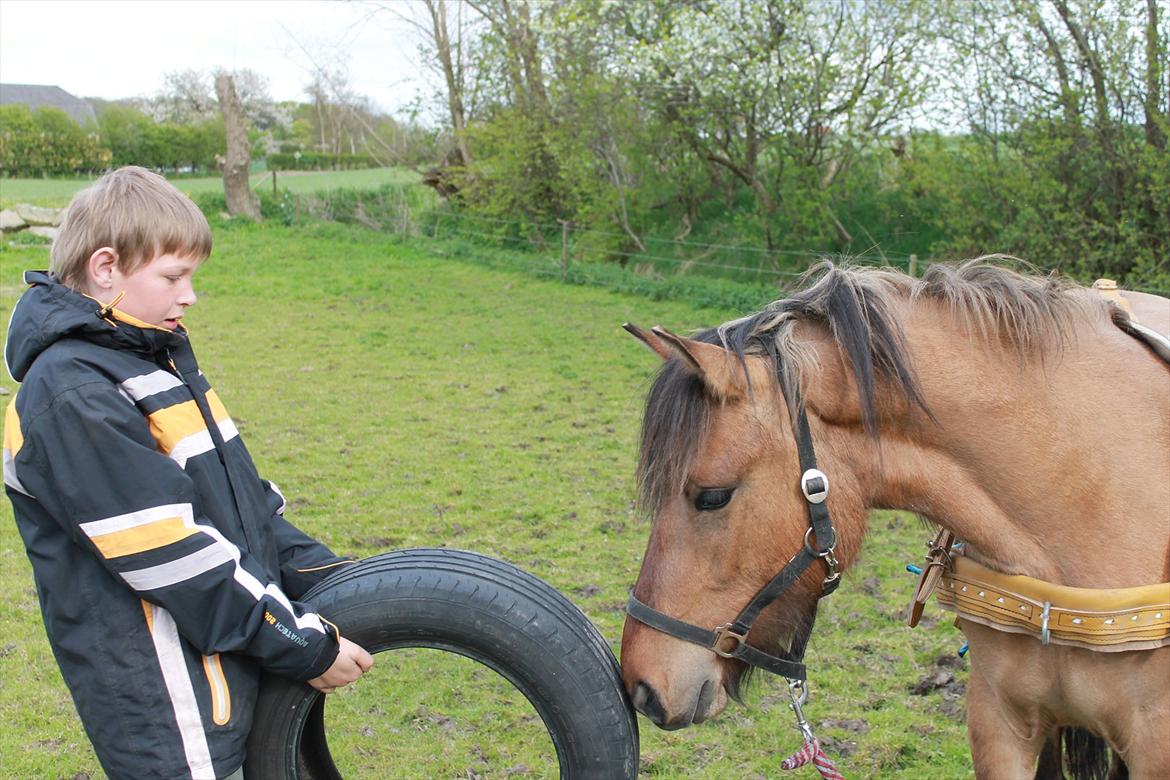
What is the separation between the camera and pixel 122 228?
1875mm

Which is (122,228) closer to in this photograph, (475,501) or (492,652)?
(492,652)

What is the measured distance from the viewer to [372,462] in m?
6.72

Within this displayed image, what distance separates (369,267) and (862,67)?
8.07m

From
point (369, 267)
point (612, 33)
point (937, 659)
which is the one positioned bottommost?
point (937, 659)

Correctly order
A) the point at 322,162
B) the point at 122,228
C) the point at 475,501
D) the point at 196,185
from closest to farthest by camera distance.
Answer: the point at 122,228, the point at 475,501, the point at 196,185, the point at 322,162

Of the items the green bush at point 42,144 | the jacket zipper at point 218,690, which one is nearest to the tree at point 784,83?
the jacket zipper at point 218,690

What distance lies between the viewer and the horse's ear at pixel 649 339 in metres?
1.84

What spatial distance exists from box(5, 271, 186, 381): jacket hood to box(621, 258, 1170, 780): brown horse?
1.05 metres

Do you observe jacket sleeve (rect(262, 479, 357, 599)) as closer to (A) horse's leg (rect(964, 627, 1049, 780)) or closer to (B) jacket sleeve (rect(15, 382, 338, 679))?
(B) jacket sleeve (rect(15, 382, 338, 679))

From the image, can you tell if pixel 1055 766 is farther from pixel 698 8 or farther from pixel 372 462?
pixel 698 8

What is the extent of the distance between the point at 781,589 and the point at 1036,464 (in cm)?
64

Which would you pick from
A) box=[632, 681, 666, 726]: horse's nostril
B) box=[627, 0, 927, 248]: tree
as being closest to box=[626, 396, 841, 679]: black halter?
box=[632, 681, 666, 726]: horse's nostril

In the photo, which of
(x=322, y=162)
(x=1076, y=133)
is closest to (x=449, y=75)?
(x=1076, y=133)

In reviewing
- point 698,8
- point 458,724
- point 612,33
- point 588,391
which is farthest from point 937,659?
point 612,33
